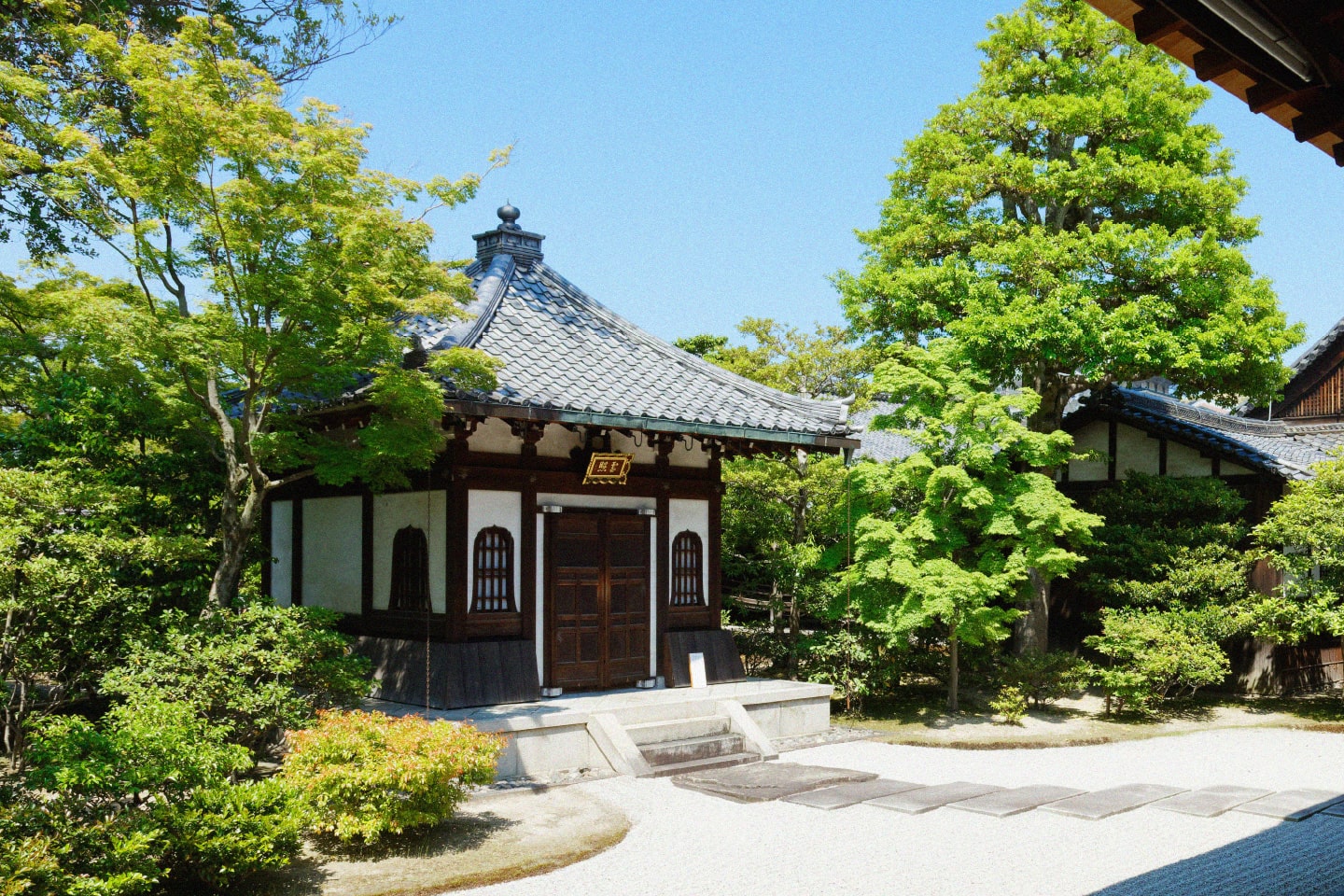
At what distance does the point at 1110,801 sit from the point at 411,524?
8.12 meters

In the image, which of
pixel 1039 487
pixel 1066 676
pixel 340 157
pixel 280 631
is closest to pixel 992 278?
pixel 1039 487

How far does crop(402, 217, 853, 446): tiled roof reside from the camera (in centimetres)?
1169

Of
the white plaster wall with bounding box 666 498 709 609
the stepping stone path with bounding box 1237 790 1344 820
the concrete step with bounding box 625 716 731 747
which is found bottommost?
the stepping stone path with bounding box 1237 790 1344 820

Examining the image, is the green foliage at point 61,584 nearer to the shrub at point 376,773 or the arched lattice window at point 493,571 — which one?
the shrub at point 376,773

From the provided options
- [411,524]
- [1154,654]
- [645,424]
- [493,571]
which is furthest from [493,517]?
[1154,654]

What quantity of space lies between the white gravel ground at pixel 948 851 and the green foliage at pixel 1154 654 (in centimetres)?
376

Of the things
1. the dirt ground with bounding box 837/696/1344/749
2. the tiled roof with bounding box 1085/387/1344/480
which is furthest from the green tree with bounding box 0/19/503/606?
the tiled roof with bounding box 1085/387/1344/480

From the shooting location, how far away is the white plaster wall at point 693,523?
14078 mm

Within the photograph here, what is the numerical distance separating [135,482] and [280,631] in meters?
2.89

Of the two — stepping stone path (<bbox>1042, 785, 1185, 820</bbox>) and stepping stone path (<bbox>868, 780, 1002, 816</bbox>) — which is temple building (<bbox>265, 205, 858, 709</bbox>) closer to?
stepping stone path (<bbox>868, 780, 1002, 816</bbox>)

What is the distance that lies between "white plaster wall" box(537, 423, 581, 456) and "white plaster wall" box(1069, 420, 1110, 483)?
36.2 ft

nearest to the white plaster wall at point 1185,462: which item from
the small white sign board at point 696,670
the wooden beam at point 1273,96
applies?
the small white sign board at point 696,670

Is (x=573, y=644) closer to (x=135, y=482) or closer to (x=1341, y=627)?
(x=135, y=482)

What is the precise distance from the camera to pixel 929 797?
9.60 meters
